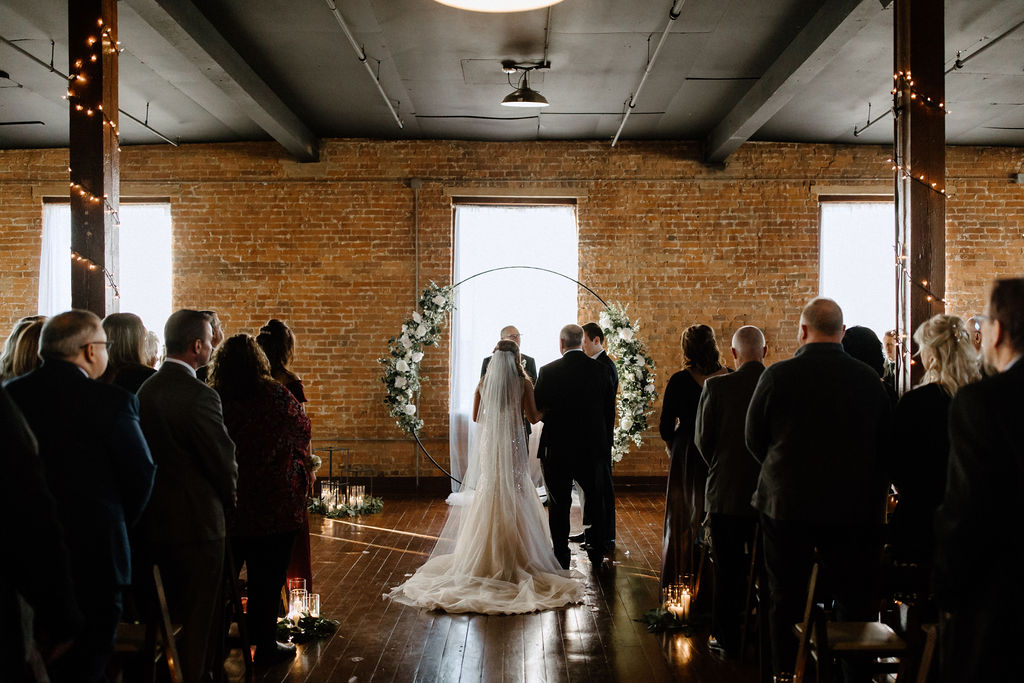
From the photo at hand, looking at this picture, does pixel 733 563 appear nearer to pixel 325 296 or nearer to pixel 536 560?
pixel 536 560

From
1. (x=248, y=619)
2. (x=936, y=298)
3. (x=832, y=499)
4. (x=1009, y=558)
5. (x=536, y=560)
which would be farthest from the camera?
(x=536, y=560)

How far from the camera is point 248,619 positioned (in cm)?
429

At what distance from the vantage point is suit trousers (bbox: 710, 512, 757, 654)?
433 centimetres

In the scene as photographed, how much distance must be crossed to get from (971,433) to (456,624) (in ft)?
11.7

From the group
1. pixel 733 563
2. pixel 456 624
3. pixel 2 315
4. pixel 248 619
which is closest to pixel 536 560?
pixel 456 624

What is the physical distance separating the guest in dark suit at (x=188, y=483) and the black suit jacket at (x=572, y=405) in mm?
2855

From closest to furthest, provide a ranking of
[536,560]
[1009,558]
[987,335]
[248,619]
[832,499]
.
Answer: [1009,558] < [987,335] < [832,499] < [248,619] < [536,560]

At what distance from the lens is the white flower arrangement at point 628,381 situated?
332 inches

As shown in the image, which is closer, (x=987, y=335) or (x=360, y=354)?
(x=987, y=335)

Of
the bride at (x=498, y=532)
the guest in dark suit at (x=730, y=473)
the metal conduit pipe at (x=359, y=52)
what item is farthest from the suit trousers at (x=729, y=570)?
the metal conduit pipe at (x=359, y=52)

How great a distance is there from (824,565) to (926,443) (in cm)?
65

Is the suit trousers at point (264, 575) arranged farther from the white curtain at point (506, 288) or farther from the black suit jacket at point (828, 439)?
the white curtain at point (506, 288)

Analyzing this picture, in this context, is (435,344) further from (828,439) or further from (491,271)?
(828,439)

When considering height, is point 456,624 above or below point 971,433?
below
